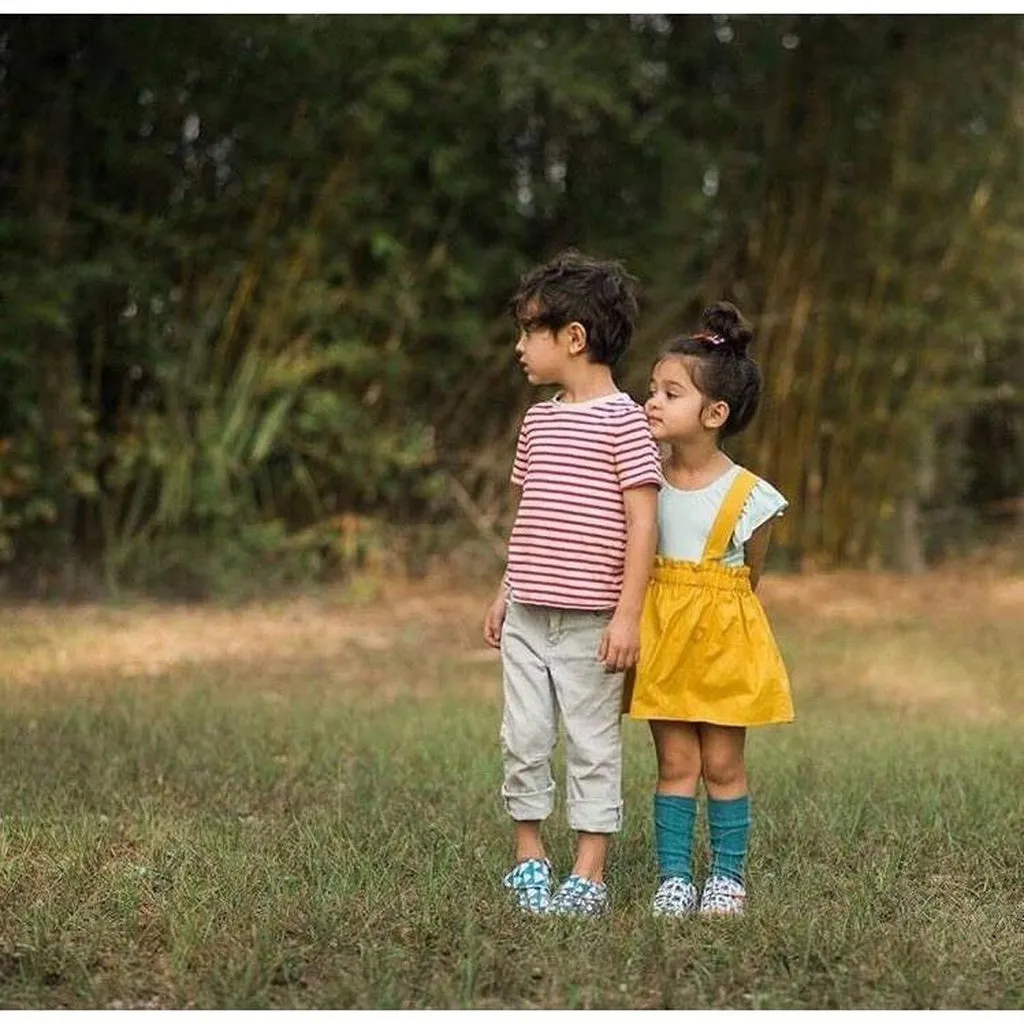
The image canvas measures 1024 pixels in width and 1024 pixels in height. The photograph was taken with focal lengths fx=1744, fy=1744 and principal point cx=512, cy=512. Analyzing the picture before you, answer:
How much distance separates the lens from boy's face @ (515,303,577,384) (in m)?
2.95

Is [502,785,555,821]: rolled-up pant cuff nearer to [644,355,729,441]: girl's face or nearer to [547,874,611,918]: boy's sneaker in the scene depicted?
[547,874,611,918]: boy's sneaker

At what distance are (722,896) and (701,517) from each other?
24.7 inches

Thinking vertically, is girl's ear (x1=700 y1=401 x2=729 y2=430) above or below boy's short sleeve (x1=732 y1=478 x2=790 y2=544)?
above

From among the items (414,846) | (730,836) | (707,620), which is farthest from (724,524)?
(414,846)

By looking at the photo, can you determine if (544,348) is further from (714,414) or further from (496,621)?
(496,621)

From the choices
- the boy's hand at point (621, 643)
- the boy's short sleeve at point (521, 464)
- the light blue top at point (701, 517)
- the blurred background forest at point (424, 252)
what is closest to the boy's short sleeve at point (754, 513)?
the light blue top at point (701, 517)

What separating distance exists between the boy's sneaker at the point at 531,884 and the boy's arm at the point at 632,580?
379 mm

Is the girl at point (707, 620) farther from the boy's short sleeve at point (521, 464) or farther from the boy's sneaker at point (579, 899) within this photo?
the boy's short sleeve at point (521, 464)

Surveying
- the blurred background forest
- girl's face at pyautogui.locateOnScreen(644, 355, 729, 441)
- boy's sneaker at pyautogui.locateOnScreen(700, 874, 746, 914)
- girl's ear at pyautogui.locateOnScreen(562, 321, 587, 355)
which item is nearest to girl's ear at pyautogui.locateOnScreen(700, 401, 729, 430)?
girl's face at pyautogui.locateOnScreen(644, 355, 729, 441)

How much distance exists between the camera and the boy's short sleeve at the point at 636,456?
2857 mm

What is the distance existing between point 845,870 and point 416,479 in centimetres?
493

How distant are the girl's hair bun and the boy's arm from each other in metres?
0.29

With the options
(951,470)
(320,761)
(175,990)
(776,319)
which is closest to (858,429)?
(776,319)

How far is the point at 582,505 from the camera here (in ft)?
9.47
